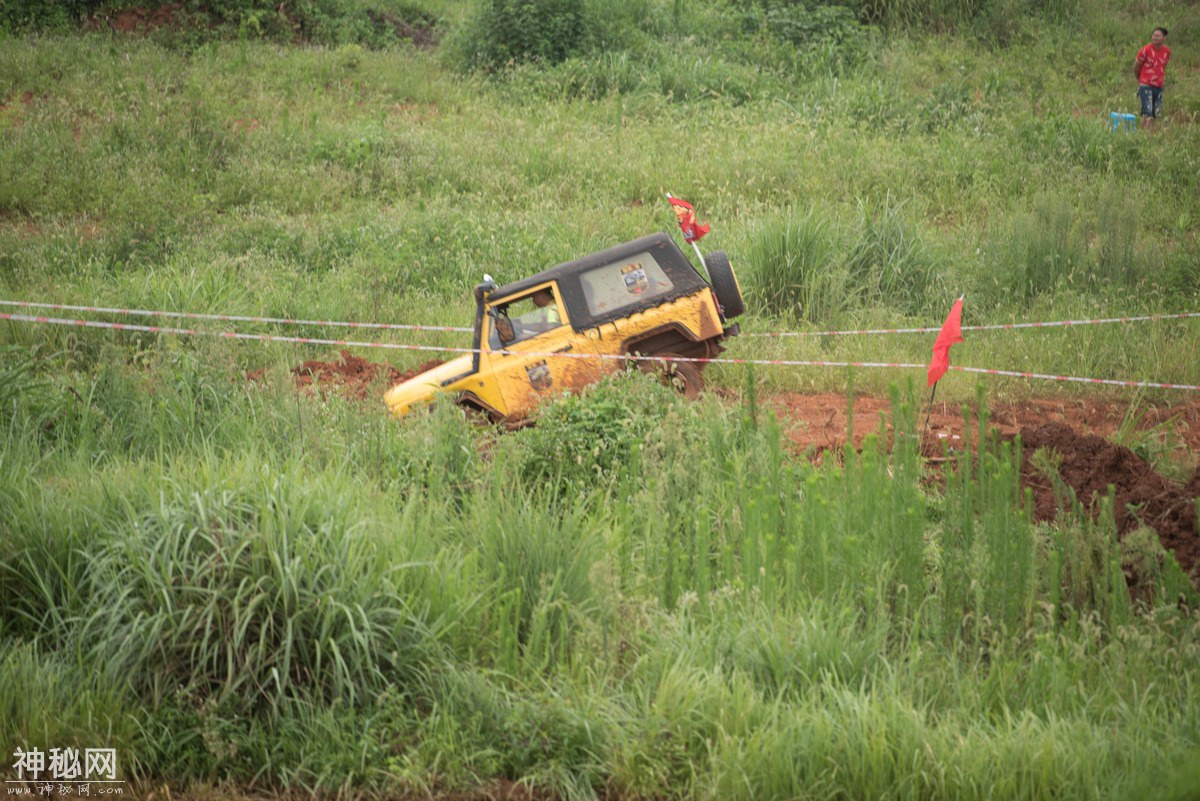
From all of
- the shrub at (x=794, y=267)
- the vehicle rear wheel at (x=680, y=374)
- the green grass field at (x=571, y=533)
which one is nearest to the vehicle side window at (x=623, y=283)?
the vehicle rear wheel at (x=680, y=374)

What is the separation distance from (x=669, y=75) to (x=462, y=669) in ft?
50.0

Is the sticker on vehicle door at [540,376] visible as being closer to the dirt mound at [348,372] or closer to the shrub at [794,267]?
the dirt mound at [348,372]

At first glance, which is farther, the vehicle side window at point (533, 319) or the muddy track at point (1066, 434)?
the vehicle side window at point (533, 319)

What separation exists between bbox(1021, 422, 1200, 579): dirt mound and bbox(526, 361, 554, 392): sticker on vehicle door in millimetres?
3154

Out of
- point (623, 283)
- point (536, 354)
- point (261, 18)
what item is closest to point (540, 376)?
point (536, 354)

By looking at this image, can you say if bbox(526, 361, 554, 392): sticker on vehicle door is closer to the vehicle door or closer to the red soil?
the vehicle door

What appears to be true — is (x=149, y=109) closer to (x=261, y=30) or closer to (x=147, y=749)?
(x=261, y=30)

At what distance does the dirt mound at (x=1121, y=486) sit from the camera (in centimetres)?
604

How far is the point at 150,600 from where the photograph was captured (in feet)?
15.9

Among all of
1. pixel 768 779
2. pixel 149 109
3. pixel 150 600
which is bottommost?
pixel 768 779

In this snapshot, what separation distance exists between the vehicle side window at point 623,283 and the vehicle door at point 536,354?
24cm

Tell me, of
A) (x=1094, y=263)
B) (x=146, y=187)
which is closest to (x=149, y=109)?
(x=146, y=187)

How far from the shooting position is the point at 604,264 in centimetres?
845

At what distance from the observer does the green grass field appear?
457 cm
